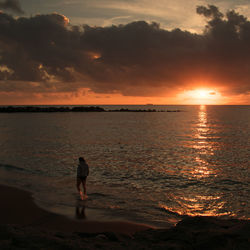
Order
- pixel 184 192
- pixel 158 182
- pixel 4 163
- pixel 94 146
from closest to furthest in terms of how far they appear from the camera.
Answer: pixel 184 192, pixel 158 182, pixel 4 163, pixel 94 146

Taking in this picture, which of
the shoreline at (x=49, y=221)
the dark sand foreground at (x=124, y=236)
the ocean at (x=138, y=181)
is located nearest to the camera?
the dark sand foreground at (x=124, y=236)

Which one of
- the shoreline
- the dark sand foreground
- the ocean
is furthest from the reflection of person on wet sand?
the dark sand foreground

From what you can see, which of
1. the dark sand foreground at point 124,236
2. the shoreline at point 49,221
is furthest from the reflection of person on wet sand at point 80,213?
the dark sand foreground at point 124,236

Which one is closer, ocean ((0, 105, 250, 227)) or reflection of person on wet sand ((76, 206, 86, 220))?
reflection of person on wet sand ((76, 206, 86, 220))

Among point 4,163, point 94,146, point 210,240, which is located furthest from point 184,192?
point 94,146

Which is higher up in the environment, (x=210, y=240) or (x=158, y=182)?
(x=210, y=240)

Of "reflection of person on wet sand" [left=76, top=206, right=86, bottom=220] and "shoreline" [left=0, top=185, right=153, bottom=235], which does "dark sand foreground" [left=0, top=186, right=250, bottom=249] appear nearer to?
"shoreline" [left=0, top=185, right=153, bottom=235]

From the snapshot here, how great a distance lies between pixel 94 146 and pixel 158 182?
16461 mm

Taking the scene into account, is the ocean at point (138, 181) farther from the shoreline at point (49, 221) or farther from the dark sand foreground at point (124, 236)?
the dark sand foreground at point (124, 236)

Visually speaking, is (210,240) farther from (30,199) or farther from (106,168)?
(106,168)

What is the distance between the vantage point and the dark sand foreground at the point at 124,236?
6.84m

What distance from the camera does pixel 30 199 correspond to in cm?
1312

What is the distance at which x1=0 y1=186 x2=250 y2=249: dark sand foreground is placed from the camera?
684 centimetres

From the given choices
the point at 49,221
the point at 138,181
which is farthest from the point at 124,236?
the point at 138,181
